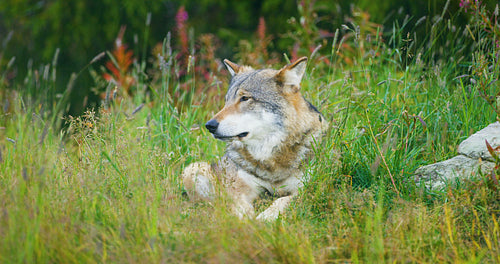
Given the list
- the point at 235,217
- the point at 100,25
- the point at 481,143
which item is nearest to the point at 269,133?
the point at 235,217

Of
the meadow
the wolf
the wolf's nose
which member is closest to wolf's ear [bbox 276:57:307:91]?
the wolf

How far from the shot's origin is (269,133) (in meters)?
3.98

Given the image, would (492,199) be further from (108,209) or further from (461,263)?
(108,209)

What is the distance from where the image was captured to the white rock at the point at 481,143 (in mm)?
3293

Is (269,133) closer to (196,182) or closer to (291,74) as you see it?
(291,74)

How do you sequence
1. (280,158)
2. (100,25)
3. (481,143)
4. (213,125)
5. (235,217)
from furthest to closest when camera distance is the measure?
(100,25), (280,158), (213,125), (481,143), (235,217)

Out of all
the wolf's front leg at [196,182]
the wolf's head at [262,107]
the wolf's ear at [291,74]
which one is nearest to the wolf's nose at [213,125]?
the wolf's head at [262,107]

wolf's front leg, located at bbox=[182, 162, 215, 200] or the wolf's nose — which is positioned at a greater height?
the wolf's nose

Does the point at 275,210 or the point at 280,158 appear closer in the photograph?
the point at 275,210

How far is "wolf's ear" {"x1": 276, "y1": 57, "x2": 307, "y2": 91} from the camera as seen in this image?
13.1ft

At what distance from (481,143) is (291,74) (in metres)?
1.55

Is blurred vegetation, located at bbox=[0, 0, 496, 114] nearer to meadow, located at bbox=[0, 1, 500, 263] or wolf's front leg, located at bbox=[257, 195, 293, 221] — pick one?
meadow, located at bbox=[0, 1, 500, 263]

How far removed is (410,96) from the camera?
14.4ft

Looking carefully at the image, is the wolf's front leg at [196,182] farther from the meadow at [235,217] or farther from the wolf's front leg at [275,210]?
the wolf's front leg at [275,210]
